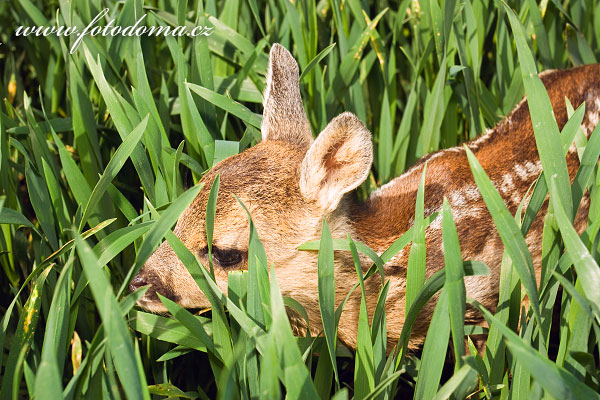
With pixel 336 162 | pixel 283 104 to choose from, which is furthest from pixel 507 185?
pixel 283 104

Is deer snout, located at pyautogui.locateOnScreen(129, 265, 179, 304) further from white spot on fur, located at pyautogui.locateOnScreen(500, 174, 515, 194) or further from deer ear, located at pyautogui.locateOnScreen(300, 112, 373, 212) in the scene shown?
white spot on fur, located at pyautogui.locateOnScreen(500, 174, 515, 194)

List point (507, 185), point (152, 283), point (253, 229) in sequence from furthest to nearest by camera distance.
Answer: point (507, 185)
point (152, 283)
point (253, 229)

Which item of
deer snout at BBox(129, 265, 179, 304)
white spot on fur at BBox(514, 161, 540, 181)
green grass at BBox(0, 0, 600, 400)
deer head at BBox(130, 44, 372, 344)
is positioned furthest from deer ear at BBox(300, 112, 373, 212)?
white spot on fur at BBox(514, 161, 540, 181)

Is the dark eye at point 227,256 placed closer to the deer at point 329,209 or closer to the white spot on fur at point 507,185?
the deer at point 329,209

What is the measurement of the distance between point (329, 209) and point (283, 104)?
19.6 inches

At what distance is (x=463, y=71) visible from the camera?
10.4ft

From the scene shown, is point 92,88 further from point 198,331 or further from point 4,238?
point 198,331

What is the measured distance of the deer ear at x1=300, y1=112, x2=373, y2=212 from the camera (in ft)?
7.72

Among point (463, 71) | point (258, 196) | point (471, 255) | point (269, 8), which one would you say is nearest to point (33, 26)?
point (269, 8)

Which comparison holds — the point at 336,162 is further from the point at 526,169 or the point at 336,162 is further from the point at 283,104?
the point at 526,169

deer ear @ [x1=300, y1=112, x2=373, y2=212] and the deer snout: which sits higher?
deer ear @ [x1=300, y1=112, x2=373, y2=212]

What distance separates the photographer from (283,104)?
2775 mm

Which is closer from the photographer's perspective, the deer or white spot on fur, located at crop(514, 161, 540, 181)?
the deer

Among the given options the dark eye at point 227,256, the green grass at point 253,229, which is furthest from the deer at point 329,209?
the green grass at point 253,229
